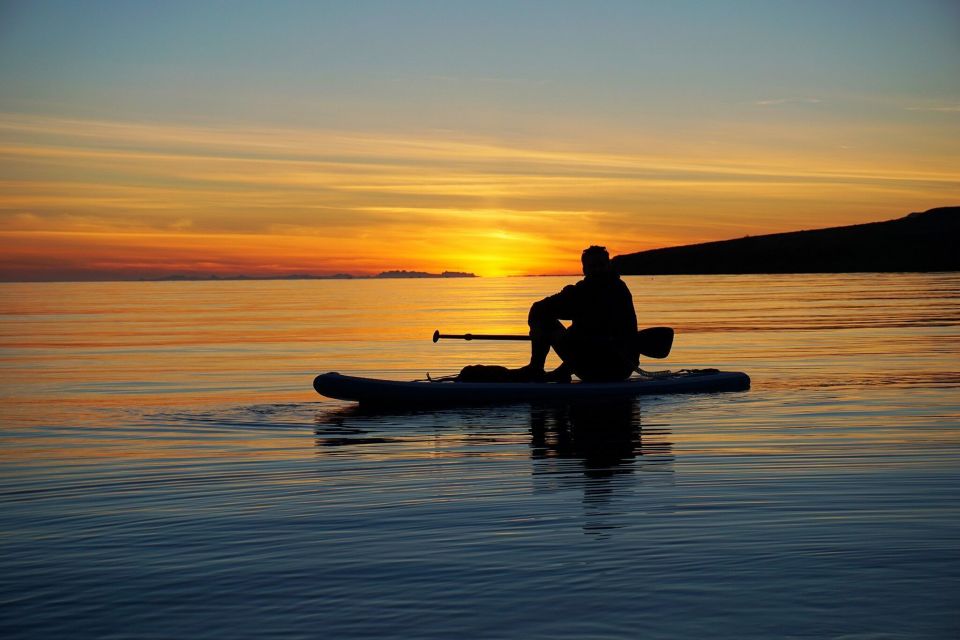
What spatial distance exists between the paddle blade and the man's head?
185 centimetres

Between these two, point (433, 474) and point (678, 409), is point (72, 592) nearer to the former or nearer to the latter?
point (433, 474)

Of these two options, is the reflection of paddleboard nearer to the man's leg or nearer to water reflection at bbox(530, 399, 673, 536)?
water reflection at bbox(530, 399, 673, 536)

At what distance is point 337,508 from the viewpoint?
384 inches

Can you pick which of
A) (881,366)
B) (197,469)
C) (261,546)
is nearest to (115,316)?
(881,366)

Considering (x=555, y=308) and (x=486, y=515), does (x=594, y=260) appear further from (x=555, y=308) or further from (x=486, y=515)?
(x=486, y=515)

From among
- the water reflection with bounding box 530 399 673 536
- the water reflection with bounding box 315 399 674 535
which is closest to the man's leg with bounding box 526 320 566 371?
the water reflection with bounding box 315 399 674 535

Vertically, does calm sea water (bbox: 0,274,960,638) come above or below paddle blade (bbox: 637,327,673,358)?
below

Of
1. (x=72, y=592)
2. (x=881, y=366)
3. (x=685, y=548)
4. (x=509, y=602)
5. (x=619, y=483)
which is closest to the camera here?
(x=509, y=602)

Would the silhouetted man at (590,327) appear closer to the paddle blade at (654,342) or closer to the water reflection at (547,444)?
the paddle blade at (654,342)

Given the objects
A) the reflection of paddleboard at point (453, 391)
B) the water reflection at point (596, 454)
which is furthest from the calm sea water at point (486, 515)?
the reflection of paddleboard at point (453, 391)

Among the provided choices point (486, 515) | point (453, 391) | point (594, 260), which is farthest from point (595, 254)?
point (486, 515)

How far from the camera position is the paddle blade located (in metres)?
19.1

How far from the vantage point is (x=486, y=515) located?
30.4 feet

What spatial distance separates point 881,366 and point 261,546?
18.6 m
